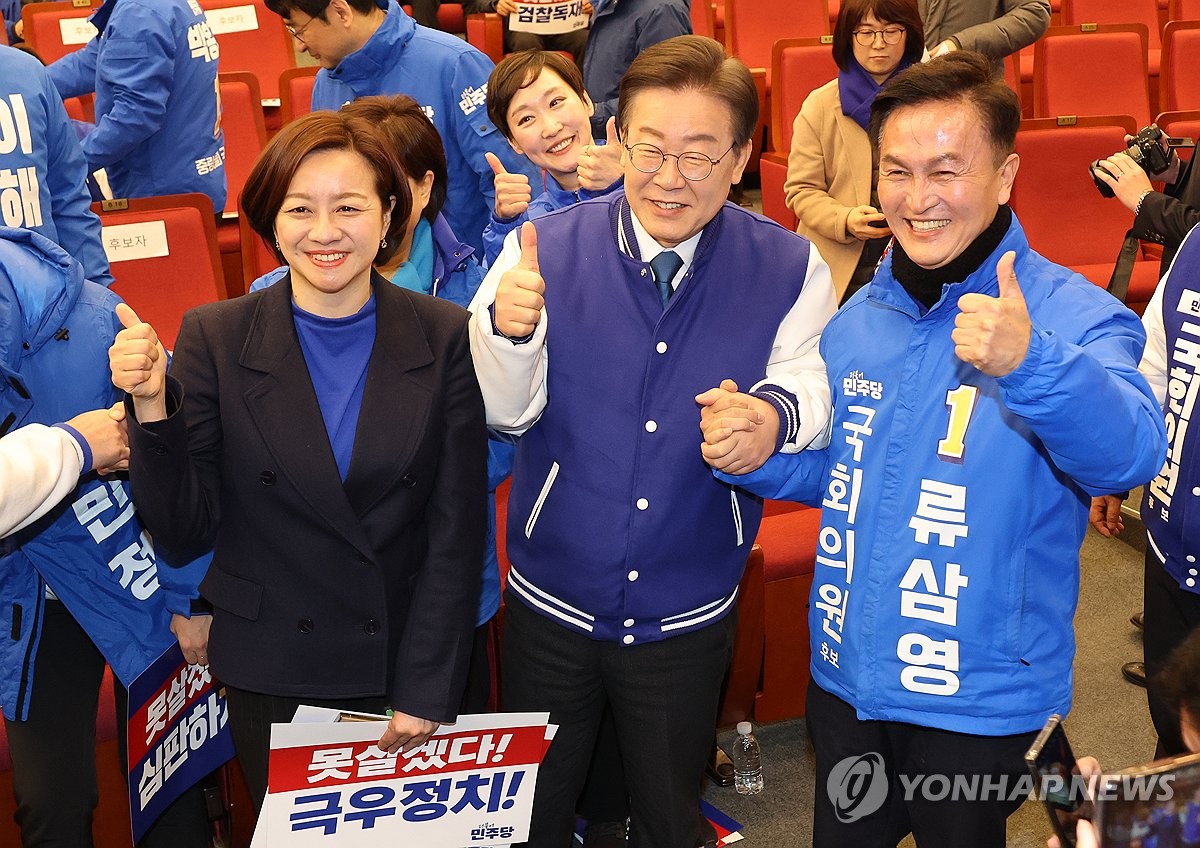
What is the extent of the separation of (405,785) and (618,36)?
9.85 feet

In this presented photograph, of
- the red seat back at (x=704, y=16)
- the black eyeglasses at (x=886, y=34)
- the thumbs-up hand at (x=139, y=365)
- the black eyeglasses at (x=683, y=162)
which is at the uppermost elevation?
the red seat back at (x=704, y=16)

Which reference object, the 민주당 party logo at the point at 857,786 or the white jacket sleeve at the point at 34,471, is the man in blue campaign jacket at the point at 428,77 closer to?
the white jacket sleeve at the point at 34,471

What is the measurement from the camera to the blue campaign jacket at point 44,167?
277 cm

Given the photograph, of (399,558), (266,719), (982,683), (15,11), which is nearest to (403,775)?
(266,719)

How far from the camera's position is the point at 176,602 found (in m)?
2.12

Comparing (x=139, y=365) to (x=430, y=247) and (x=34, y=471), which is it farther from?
(x=430, y=247)

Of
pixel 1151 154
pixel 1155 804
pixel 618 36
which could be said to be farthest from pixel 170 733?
pixel 618 36

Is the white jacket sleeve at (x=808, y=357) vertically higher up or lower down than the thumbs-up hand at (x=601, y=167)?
lower down

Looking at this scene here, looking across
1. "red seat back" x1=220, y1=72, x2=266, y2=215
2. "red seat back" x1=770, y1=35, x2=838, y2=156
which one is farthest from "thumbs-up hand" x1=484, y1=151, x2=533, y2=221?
"red seat back" x1=770, y1=35, x2=838, y2=156

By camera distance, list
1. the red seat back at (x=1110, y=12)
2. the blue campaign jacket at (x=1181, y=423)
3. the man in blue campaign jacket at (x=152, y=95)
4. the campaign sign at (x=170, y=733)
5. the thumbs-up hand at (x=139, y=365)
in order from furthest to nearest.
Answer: the red seat back at (x=1110, y=12)
the man in blue campaign jacket at (x=152, y=95)
the blue campaign jacket at (x=1181, y=423)
the campaign sign at (x=170, y=733)
the thumbs-up hand at (x=139, y=365)

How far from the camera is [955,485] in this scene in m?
1.74

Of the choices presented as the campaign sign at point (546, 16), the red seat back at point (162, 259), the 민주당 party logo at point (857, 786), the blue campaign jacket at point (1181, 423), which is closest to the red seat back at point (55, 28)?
the campaign sign at point (546, 16)

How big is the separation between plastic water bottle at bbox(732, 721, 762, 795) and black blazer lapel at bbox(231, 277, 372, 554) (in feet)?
4.81

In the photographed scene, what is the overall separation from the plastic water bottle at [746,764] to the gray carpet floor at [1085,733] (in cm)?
2
